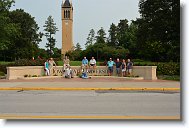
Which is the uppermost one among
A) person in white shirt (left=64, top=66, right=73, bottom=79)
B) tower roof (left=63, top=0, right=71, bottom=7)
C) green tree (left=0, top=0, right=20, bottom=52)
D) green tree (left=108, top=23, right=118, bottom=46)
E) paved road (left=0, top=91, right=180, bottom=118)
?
tower roof (left=63, top=0, right=71, bottom=7)

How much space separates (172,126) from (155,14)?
39582mm

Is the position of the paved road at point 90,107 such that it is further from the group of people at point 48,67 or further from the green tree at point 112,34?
the green tree at point 112,34

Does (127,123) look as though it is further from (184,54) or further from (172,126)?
(184,54)

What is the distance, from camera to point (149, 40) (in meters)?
43.9

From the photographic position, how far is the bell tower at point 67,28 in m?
102

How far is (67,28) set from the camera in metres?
106

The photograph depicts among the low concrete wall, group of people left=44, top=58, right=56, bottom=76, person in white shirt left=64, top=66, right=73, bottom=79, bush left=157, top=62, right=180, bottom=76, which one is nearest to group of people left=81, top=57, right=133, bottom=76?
the low concrete wall

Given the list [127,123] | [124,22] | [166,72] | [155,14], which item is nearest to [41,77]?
[166,72]

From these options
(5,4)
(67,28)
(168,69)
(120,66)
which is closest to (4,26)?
(5,4)

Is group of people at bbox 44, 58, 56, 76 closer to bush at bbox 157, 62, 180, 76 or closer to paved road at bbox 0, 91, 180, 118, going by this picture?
bush at bbox 157, 62, 180, 76

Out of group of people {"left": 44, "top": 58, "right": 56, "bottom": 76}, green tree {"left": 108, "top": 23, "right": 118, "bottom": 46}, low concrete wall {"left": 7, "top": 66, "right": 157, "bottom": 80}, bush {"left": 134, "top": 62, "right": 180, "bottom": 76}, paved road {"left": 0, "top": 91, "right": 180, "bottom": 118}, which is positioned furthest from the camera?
green tree {"left": 108, "top": 23, "right": 118, "bottom": 46}

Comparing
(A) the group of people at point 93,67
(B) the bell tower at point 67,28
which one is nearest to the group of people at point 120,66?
(A) the group of people at point 93,67

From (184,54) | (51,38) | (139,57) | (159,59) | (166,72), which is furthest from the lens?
(51,38)

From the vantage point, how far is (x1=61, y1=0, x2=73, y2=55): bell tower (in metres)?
102
